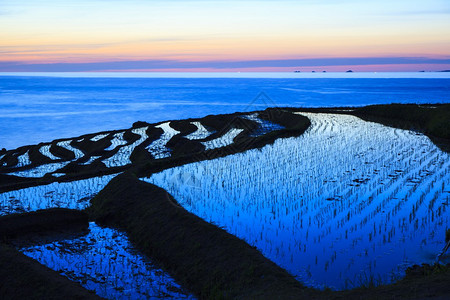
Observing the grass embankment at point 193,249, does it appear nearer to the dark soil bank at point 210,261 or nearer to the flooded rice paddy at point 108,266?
the dark soil bank at point 210,261

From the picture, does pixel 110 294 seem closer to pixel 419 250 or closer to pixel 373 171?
pixel 419 250

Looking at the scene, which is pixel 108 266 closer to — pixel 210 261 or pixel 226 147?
pixel 210 261

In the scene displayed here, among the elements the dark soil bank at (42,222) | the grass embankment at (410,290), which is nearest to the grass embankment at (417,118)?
the grass embankment at (410,290)

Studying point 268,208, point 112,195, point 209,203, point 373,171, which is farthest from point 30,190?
point 373,171

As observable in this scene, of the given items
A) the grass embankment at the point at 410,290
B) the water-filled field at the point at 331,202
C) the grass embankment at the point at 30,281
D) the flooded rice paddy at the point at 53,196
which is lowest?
the flooded rice paddy at the point at 53,196

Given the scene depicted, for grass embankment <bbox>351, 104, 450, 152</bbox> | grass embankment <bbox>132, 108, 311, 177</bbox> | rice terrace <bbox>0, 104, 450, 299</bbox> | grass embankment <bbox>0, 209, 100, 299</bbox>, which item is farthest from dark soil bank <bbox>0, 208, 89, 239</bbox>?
grass embankment <bbox>351, 104, 450, 152</bbox>

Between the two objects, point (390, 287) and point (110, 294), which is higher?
point (390, 287)
